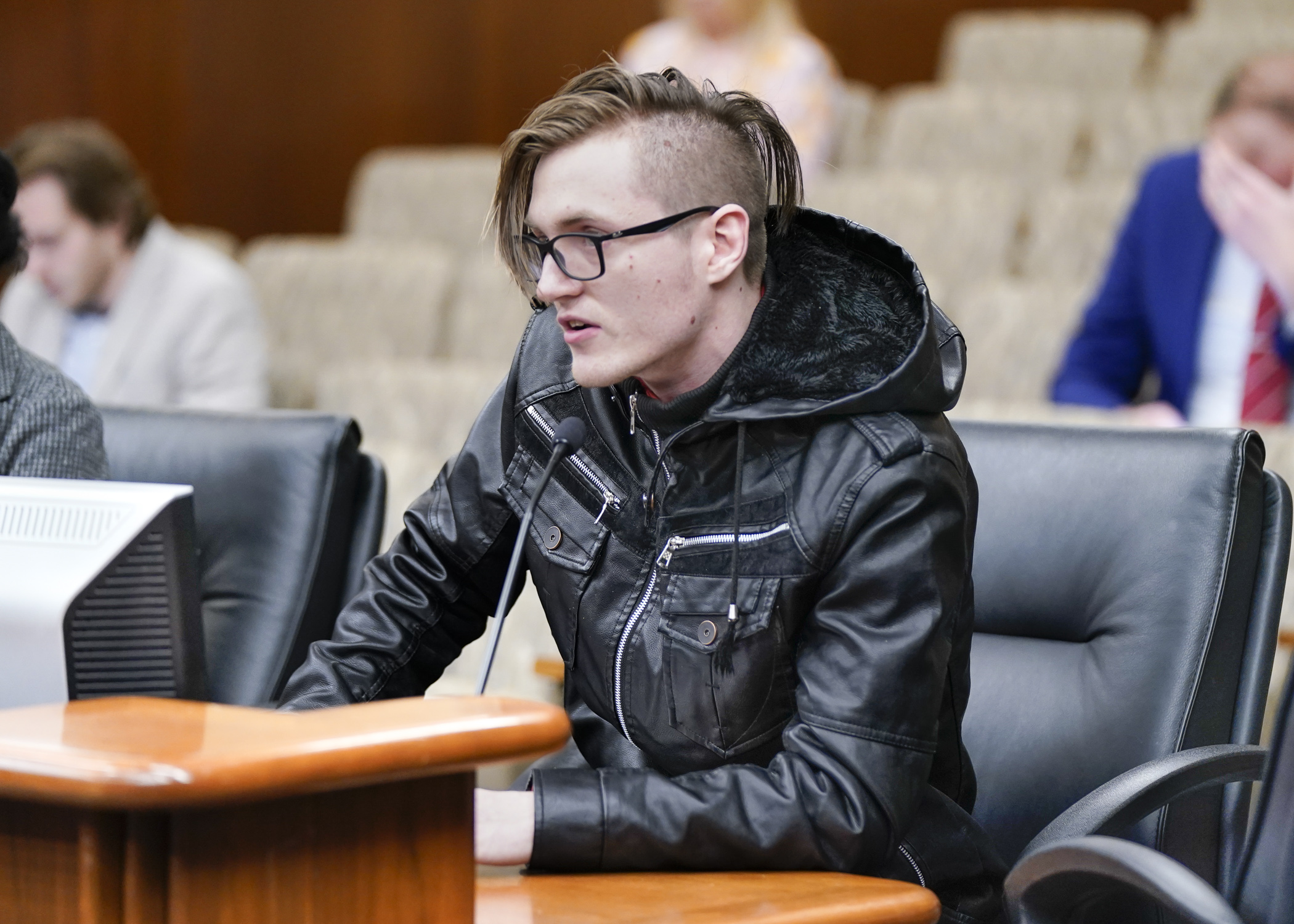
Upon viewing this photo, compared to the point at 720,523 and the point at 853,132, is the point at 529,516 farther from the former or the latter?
the point at 853,132

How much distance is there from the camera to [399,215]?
4086mm

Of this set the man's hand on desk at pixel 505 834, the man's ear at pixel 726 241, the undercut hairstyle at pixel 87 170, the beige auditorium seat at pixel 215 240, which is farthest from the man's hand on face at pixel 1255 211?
the beige auditorium seat at pixel 215 240

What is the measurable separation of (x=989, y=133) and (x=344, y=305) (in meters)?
1.63

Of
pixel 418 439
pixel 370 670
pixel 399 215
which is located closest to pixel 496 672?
pixel 418 439

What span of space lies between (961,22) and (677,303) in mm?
3474

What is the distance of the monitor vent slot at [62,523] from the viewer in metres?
0.79

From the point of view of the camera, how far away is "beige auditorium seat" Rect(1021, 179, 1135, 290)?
3207 millimetres

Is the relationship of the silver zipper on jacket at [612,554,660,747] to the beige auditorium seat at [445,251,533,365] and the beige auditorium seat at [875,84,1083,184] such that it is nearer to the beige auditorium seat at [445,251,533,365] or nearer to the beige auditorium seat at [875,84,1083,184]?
the beige auditorium seat at [445,251,533,365]

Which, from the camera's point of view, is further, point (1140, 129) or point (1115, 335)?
point (1140, 129)

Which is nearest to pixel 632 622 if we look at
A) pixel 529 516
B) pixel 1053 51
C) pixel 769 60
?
pixel 529 516

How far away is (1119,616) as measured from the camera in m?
1.30

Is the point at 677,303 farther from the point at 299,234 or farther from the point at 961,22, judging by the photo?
the point at 299,234

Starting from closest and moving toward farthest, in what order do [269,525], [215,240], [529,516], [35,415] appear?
[529,516] → [35,415] → [269,525] → [215,240]

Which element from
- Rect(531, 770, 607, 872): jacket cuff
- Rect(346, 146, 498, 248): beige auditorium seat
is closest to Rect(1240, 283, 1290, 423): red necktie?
Rect(531, 770, 607, 872): jacket cuff
